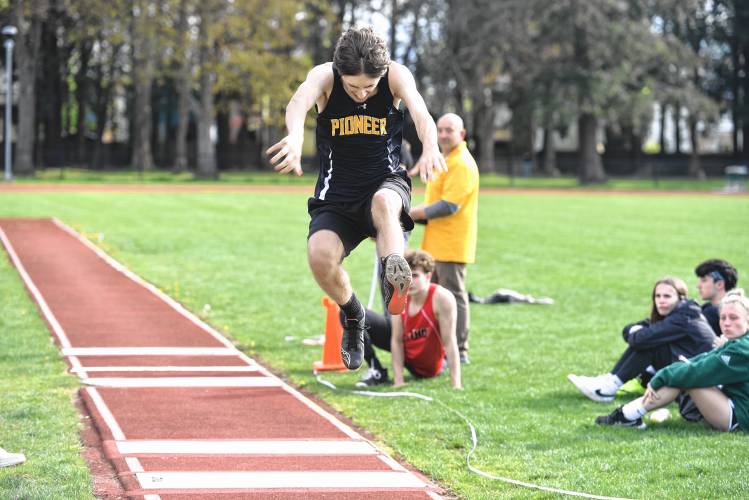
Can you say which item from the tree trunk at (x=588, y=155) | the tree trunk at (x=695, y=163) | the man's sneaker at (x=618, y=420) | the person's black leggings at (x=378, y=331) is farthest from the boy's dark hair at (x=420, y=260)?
the tree trunk at (x=695, y=163)

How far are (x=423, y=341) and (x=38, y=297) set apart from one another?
626cm

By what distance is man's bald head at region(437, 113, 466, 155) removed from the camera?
9.72m

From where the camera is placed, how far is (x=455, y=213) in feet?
32.4

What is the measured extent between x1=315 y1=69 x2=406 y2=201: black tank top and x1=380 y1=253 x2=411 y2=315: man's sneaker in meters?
0.71

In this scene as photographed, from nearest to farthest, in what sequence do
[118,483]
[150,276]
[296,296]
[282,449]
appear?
[118,483] → [282,449] → [296,296] → [150,276]

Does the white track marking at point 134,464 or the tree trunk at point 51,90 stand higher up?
the tree trunk at point 51,90

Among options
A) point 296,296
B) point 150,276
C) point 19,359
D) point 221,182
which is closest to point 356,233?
point 19,359

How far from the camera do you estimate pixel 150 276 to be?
16172mm

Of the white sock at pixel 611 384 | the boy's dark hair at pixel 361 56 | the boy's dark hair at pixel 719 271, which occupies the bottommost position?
the white sock at pixel 611 384

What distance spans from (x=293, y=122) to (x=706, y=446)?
365 centimetres

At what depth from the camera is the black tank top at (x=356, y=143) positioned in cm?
630

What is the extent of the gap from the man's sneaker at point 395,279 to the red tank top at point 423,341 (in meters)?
3.34

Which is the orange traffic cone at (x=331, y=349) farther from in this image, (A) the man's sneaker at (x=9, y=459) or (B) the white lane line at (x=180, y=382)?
(A) the man's sneaker at (x=9, y=459)

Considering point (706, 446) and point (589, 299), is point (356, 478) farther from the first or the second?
point (589, 299)
